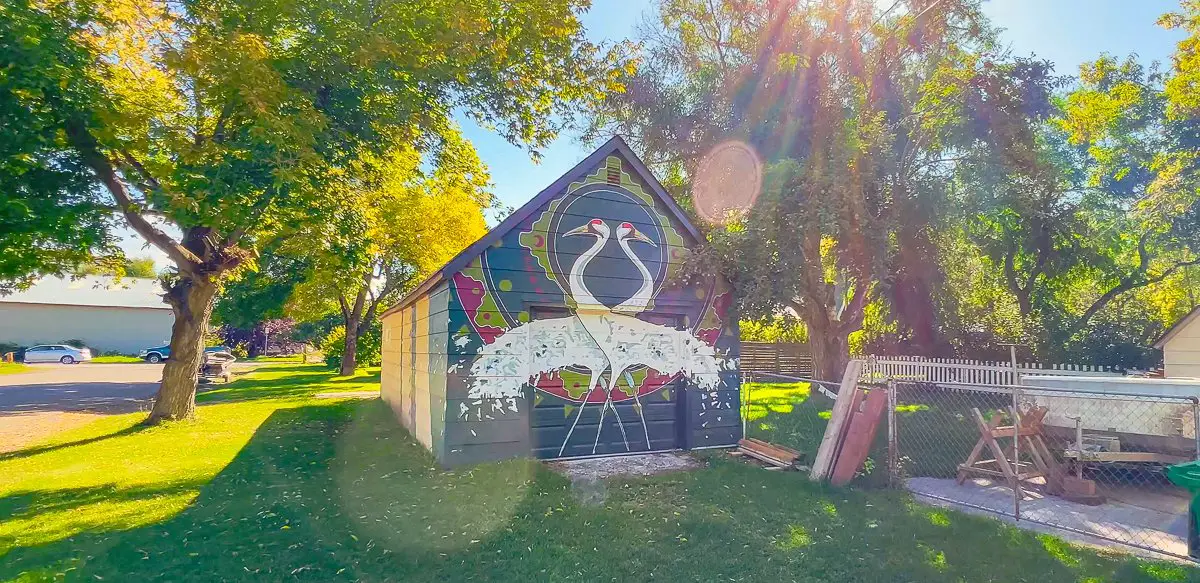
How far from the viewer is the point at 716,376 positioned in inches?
376

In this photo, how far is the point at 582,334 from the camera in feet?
28.4

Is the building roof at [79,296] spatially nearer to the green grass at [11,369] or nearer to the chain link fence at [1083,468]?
the green grass at [11,369]

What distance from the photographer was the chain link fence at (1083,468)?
5930mm

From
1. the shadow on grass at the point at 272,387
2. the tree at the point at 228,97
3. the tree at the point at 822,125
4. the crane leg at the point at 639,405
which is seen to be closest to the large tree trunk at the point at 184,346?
the tree at the point at 228,97

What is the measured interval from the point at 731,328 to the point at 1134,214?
52.6ft

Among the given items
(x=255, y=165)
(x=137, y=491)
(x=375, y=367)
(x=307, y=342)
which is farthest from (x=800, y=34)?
(x=307, y=342)

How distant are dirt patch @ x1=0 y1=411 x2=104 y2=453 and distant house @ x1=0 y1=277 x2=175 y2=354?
28.8 meters

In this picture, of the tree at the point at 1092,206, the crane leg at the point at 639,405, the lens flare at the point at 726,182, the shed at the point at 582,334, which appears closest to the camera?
the shed at the point at 582,334

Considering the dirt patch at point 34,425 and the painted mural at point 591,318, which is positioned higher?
the painted mural at point 591,318

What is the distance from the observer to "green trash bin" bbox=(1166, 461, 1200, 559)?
472cm

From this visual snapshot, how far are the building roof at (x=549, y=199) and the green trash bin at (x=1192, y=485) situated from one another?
6193 millimetres

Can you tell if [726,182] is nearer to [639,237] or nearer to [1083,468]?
[639,237]

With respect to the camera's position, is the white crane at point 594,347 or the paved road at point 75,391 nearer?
the white crane at point 594,347

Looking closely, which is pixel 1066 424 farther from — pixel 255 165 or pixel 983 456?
pixel 255 165
